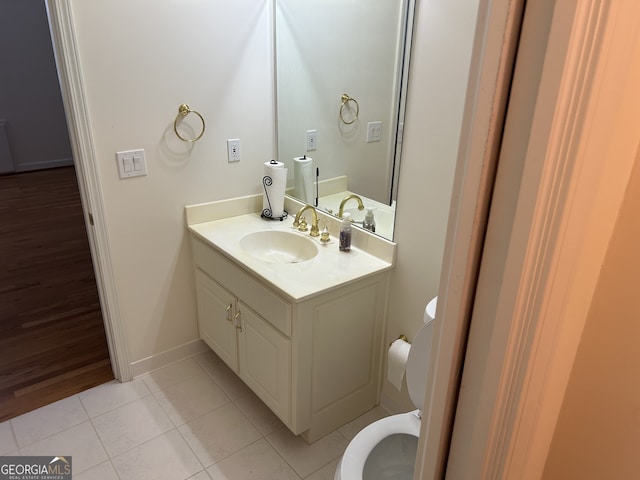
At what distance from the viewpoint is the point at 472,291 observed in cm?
57

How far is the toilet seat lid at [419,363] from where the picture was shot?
1.36 metres

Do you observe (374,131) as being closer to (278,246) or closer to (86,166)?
(278,246)

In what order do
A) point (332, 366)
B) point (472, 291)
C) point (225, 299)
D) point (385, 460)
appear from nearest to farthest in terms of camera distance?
point (472, 291)
point (385, 460)
point (332, 366)
point (225, 299)

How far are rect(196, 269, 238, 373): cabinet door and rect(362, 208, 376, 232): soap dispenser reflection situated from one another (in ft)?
2.19

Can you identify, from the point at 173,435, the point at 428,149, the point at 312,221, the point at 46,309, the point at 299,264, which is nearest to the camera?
the point at 428,149

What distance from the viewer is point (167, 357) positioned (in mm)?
2422

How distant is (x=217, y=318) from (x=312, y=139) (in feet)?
3.26

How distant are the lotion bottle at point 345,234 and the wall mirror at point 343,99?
12 cm

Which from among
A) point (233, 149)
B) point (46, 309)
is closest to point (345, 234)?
Result: point (233, 149)

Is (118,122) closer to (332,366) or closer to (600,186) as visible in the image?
(332,366)

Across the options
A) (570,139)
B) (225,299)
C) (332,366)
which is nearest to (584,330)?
(570,139)

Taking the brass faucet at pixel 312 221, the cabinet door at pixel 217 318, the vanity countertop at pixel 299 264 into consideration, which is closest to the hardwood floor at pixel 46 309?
the cabinet door at pixel 217 318

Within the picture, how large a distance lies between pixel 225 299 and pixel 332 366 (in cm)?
59

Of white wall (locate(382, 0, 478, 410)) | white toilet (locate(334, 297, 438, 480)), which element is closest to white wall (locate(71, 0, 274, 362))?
white wall (locate(382, 0, 478, 410))
